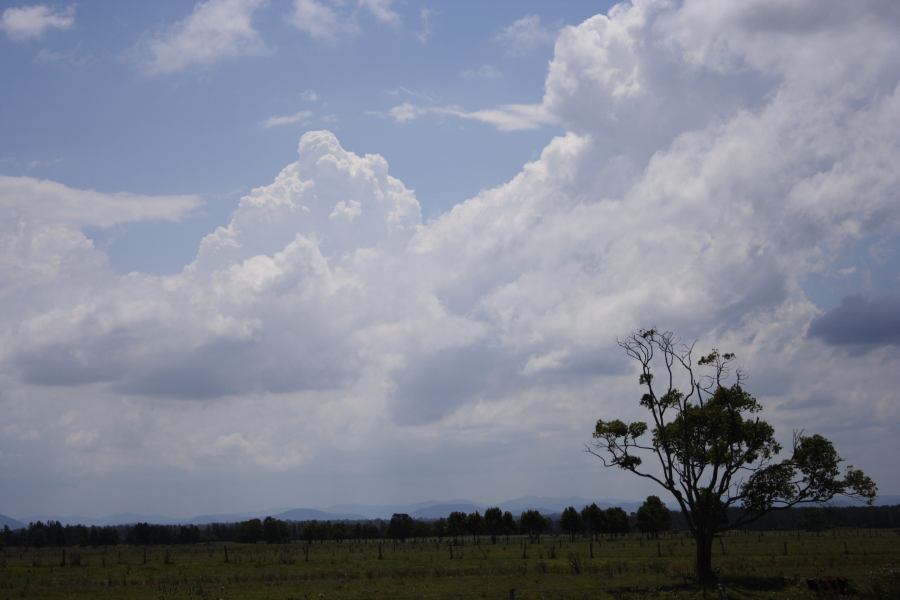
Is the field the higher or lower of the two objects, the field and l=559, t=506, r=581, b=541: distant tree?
the higher

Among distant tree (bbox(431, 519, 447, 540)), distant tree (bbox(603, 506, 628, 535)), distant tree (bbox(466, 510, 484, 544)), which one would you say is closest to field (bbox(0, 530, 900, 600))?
distant tree (bbox(603, 506, 628, 535))

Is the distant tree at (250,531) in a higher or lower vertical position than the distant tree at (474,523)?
lower

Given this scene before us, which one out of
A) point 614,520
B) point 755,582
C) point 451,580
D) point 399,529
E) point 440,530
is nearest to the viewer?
point 755,582

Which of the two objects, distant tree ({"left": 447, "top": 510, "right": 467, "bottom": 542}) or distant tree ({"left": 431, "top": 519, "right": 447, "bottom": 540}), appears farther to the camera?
distant tree ({"left": 431, "top": 519, "right": 447, "bottom": 540})

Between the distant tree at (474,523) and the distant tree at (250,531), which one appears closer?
the distant tree at (474,523)

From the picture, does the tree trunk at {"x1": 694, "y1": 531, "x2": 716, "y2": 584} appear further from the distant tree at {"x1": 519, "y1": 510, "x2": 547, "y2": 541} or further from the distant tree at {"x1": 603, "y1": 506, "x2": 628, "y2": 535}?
the distant tree at {"x1": 519, "y1": 510, "x2": 547, "y2": 541}

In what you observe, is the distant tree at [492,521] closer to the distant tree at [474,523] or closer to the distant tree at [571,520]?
the distant tree at [474,523]

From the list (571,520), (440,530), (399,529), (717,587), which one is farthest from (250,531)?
(717,587)

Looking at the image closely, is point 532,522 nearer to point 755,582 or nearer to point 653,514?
point 653,514

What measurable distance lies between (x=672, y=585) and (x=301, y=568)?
33.4 metres

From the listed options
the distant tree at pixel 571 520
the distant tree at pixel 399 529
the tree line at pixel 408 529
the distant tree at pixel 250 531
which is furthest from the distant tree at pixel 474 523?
the distant tree at pixel 250 531

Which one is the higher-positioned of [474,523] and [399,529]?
[474,523]

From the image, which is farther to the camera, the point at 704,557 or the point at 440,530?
the point at 440,530

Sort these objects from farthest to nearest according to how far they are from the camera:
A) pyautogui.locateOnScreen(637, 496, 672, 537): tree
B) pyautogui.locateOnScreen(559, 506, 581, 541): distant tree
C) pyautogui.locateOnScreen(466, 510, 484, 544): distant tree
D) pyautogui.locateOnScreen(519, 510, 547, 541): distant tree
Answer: pyautogui.locateOnScreen(559, 506, 581, 541): distant tree
pyautogui.locateOnScreen(519, 510, 547, 541): distant tree
pyautogui.locateOnScreen(466, 510, 484, 544): distant tree
pyautogui.locateOnScreen(637, 496, 672, 537): tree
